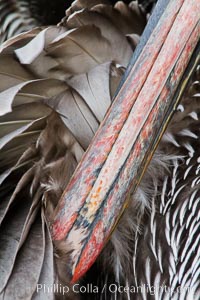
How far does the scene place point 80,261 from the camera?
2.07 meters

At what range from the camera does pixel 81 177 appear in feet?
6.96

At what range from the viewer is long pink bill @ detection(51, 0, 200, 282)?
2078 millimetres

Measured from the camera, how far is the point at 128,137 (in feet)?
7.00

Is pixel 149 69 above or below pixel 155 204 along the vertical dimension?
above

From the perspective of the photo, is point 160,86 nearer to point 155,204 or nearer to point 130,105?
point 130,105

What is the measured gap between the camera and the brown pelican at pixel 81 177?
2.07m

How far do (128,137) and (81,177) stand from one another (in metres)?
0.15

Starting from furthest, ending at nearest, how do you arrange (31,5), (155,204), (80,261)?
(31,5)
(155,204)
(80,261)

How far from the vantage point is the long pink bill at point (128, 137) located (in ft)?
6.82

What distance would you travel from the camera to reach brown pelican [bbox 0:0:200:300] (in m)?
2.07

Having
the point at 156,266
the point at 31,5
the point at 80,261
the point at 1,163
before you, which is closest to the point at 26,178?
the point at 1,163

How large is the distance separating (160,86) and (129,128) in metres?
0.13

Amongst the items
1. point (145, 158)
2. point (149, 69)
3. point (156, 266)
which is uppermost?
point (149, 69)

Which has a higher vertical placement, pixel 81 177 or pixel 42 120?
pixel 42 120
